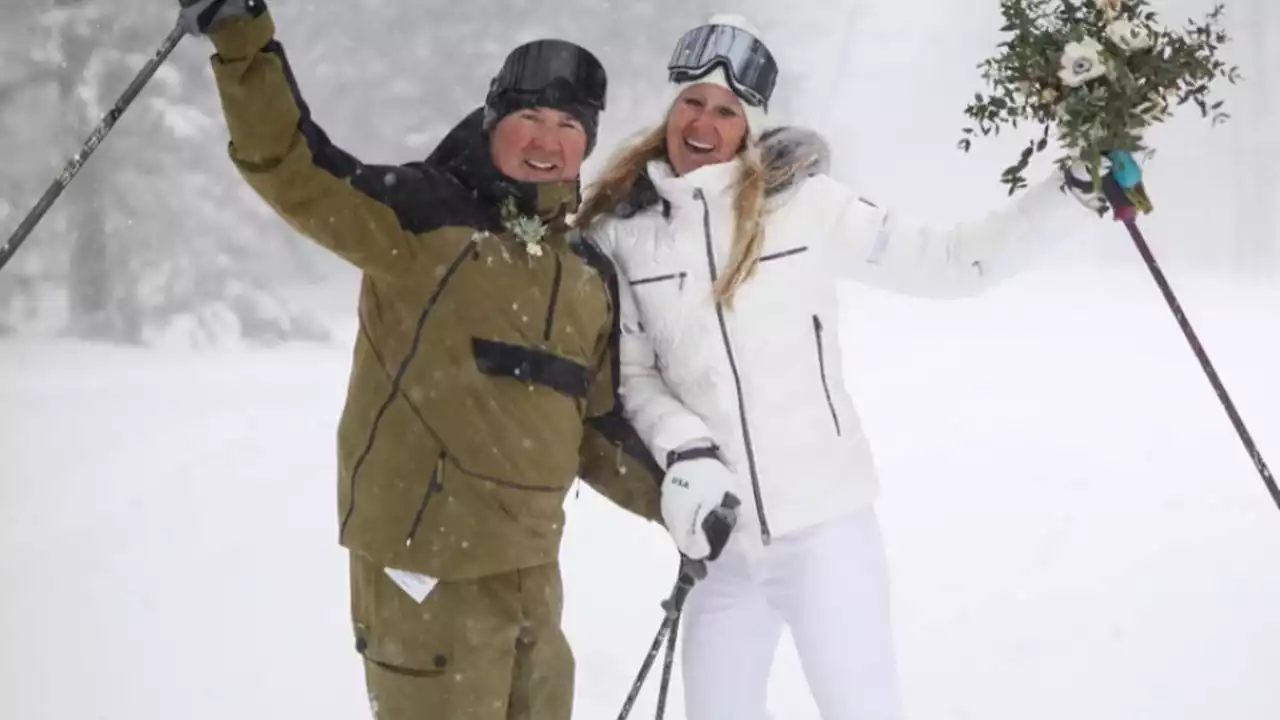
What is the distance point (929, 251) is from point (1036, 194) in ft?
0.73

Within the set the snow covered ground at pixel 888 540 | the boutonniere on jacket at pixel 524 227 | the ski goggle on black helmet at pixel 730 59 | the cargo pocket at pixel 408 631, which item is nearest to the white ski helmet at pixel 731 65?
the ski goggle on black helmet at pixel 730 59

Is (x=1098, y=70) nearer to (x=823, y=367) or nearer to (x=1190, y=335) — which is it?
(x=1190, y=335)

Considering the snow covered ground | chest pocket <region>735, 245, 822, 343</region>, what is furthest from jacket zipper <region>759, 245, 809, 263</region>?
the snow covered ground

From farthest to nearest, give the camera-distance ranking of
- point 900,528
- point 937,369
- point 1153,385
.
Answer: point 937,369
point 1153,385
point 900,528

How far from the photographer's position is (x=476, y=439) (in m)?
1.56

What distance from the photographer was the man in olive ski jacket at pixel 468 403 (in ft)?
5.08

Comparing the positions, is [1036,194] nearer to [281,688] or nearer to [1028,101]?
[1028,101]

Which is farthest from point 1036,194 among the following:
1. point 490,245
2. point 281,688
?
point 281,688

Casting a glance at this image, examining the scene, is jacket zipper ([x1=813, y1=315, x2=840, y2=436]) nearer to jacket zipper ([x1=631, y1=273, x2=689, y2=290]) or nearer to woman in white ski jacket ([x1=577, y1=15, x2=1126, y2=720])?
woman in white ski jacket ([x1=577, y1=15, x2=1126, y2=720])

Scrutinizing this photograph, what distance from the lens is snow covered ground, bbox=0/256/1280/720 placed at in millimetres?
3207

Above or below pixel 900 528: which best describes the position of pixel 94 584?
above

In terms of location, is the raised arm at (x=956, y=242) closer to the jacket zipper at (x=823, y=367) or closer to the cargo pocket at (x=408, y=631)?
the jacket zipper at (x=823, y=367)

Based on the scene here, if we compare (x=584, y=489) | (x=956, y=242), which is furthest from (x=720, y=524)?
(x=584, y=489)

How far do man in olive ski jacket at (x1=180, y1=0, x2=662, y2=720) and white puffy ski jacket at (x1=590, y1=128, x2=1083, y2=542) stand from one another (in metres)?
0.20
